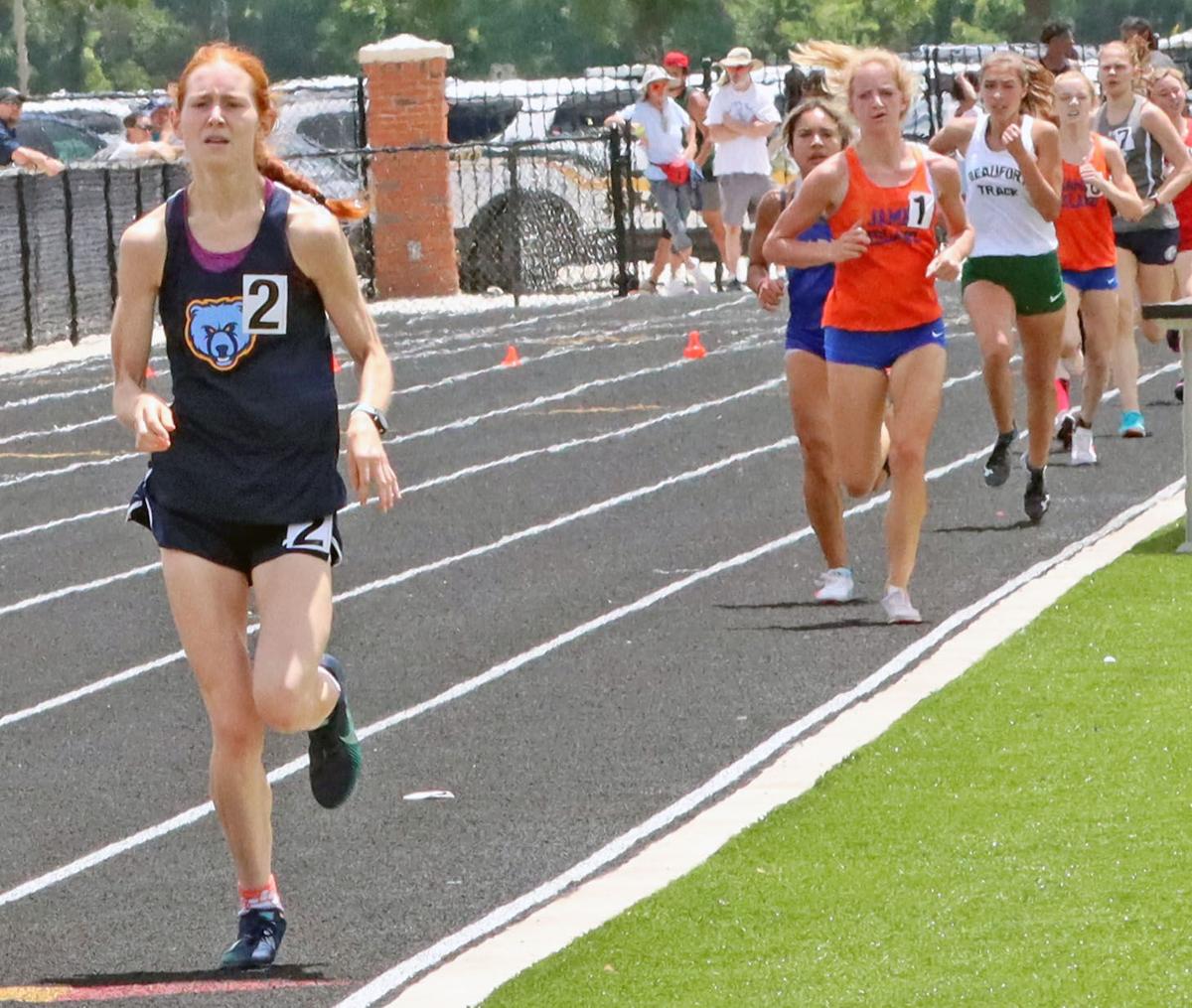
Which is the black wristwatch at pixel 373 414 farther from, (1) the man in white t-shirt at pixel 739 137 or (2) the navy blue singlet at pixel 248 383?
(1) the man in white t-shirt at pixel 739 137

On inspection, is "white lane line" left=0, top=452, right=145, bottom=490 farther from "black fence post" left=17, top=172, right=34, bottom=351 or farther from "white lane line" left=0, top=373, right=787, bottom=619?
"black fence post" left=17, top=172, right=34, bottom=351

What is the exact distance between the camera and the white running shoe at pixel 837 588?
10266 mm

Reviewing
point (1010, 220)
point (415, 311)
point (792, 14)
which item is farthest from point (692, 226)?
point (792, 14)

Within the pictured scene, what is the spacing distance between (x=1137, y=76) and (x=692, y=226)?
688 inches

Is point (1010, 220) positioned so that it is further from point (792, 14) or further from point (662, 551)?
point (792, 14)

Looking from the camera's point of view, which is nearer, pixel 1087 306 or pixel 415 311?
pixel 1087 306

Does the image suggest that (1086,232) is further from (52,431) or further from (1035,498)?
(52,431)

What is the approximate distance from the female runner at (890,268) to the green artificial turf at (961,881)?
132 cm

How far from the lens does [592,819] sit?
722 cm

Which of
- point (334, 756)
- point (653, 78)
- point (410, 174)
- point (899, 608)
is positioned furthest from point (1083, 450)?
point (410, 174)

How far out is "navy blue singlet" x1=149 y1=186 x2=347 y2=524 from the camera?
5805mm

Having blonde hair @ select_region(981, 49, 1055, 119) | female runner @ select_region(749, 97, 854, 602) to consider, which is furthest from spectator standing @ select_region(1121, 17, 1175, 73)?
female runner @ select_region(749, 97, 854, 602)

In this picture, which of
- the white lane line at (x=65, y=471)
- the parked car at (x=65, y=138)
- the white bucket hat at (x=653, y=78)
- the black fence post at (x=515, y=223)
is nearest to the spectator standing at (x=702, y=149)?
the white bucket hat at (x=653, y=78)

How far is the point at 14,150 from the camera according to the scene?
23.1 metres
